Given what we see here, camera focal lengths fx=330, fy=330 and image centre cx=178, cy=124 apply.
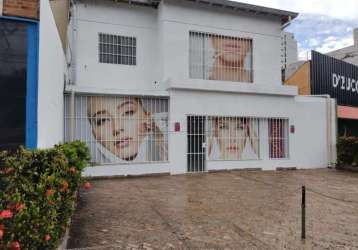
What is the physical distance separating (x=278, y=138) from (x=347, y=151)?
3260 mm

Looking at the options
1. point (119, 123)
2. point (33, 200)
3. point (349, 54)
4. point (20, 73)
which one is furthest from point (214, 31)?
point (349, 54)

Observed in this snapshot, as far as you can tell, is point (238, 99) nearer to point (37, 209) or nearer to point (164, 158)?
point (164, 158)

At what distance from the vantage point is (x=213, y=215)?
21.6 ft

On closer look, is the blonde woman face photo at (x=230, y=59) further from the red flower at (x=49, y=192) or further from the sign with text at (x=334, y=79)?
the red flower at (x=49, y=192)

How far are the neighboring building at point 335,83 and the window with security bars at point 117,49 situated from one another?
1009 centimetres

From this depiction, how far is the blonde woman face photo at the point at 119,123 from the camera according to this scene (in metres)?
11.8

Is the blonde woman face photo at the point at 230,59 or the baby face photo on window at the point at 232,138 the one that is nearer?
the baby face photo on window at the point at 232,138

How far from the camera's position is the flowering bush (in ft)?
9.71

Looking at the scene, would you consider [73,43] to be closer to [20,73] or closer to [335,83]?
[20,73]

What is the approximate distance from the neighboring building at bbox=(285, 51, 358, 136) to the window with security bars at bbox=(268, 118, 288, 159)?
4790 mm

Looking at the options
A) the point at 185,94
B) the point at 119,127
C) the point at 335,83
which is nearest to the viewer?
the point at 119,127

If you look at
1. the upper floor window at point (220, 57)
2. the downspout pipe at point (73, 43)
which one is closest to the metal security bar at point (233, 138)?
the upper floor window at point (220, 57)

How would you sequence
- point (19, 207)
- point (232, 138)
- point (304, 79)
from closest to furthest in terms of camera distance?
1. point (19, 207)
2. point (232, 138)
3. point (304, 79)

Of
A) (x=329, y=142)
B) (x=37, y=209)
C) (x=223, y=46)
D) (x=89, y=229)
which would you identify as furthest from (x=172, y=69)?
(x=37, y=209)
